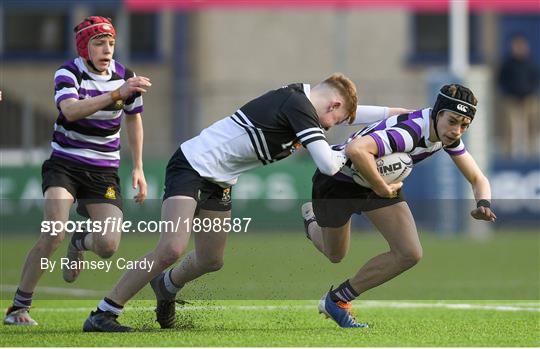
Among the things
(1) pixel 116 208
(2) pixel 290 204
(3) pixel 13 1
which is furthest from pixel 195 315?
(3) pixel 13 1

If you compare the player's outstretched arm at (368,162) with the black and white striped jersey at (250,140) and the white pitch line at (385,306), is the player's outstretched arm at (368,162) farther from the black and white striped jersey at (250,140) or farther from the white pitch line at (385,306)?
the white pitch line at (385,306)

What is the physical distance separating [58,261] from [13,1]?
12693 mm

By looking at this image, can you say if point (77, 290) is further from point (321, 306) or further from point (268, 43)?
point (268, 43)

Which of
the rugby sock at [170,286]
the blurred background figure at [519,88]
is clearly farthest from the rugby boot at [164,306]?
the blurred background figure at [519,88]

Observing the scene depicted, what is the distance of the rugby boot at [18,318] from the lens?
9336 millimetres

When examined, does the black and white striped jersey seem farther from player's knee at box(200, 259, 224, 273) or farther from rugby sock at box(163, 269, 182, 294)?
rugby sock at box(163, 269, 182, 294)

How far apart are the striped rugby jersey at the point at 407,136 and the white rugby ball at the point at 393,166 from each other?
4cm

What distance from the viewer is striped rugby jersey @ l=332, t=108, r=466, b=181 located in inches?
345

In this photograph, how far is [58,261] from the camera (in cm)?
962

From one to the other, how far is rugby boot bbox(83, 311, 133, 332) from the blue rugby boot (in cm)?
132

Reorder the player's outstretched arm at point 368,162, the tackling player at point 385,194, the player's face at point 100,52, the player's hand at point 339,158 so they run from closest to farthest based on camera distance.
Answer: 1. the player's hand at point 339,158
2. the player's outstretched arm at point 368,162
3. the tackling player at point 385,194
4. the player's face at point 100,52

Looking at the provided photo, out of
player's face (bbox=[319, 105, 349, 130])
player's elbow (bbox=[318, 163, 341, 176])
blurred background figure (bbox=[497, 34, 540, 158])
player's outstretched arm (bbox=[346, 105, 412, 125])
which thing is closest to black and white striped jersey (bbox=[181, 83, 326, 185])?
player's face (bbox=[319, 105, 349, 130])

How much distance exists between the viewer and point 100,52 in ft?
29.9

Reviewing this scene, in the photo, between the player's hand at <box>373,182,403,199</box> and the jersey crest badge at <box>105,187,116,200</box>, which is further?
the jersey crest badge at <box>105,187,116,200</box>
